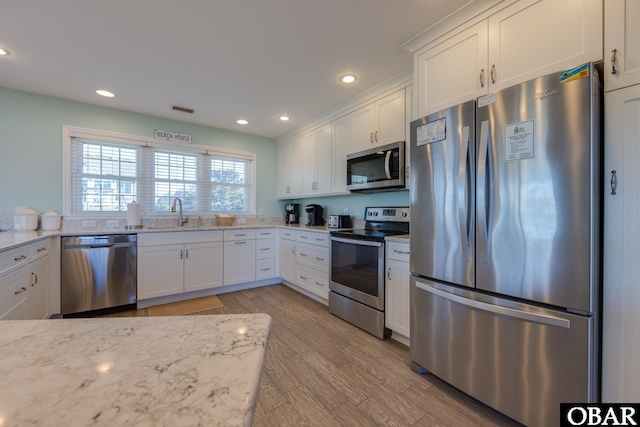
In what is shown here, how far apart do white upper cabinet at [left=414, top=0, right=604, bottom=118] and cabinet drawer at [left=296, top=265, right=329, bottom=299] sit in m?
2.03

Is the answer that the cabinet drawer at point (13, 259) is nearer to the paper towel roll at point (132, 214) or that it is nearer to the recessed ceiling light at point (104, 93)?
the paper towel roll at point (132, 214)

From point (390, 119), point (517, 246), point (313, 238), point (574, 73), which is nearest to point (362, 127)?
point (390, 119)

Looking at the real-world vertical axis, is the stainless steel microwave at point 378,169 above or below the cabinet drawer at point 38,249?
above

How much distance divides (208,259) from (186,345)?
3122 millimetres

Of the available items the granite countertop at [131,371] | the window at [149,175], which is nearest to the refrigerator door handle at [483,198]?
the granite countertop at [131,371]

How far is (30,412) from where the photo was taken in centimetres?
35

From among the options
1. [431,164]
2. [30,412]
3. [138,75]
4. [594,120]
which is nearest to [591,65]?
[594,120]

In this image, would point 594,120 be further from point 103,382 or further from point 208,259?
point 208,259

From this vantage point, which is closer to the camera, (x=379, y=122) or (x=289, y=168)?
(x=379, y=122)

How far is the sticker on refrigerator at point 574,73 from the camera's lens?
118cm

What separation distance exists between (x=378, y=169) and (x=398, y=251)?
3.06 ft

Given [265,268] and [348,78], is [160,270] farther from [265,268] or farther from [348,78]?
[348,78]

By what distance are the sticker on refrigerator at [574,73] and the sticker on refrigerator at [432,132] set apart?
0.57 m

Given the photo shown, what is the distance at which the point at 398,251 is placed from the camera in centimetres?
216
